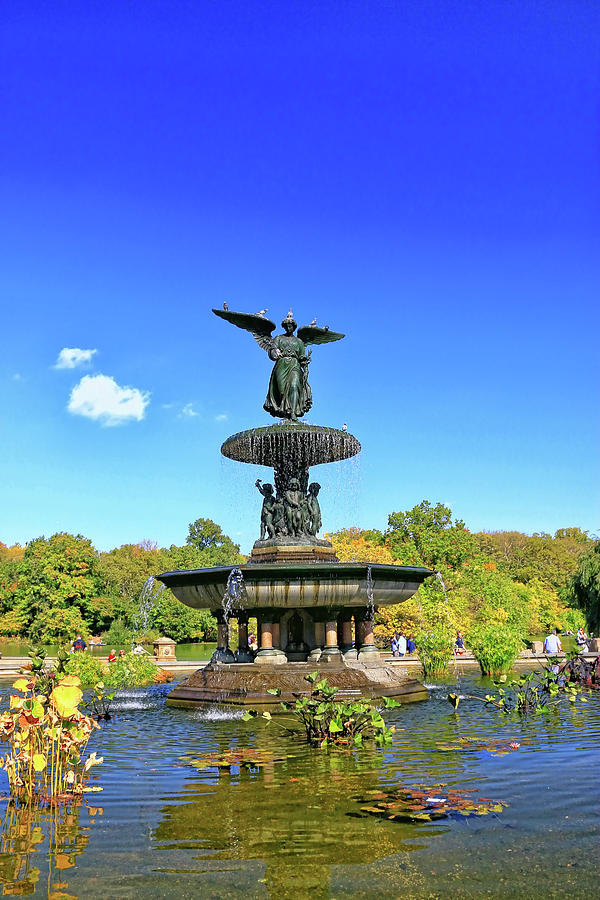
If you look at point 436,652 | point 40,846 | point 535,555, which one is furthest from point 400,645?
point 535,555

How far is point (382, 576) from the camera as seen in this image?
12219 millimetres

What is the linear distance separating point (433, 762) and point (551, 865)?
287 cm

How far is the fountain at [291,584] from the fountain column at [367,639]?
0.02 metres

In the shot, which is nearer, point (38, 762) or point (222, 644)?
point (38, 762)

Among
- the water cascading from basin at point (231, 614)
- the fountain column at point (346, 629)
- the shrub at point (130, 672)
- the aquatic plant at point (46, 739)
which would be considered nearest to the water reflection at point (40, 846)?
the aquatic plant at point (46, 739)

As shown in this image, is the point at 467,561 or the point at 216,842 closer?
the point at 216,842

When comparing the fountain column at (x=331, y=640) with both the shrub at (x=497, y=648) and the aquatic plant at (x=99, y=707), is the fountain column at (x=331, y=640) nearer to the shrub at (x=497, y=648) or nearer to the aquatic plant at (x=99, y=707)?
the aquatic plant at (x=99, y=707)

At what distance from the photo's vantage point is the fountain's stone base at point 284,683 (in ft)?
36.0

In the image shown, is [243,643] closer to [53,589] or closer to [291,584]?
[291,584]

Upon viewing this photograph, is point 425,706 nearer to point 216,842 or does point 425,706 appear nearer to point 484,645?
point 484,645

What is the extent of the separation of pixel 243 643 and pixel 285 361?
5.92 m

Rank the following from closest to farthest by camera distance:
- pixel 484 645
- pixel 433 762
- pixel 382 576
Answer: pixel 433 762
pixel 382 576
pixel 484 645

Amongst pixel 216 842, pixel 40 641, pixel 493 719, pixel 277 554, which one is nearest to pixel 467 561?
pixel 40 641

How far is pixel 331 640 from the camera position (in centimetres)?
1227
